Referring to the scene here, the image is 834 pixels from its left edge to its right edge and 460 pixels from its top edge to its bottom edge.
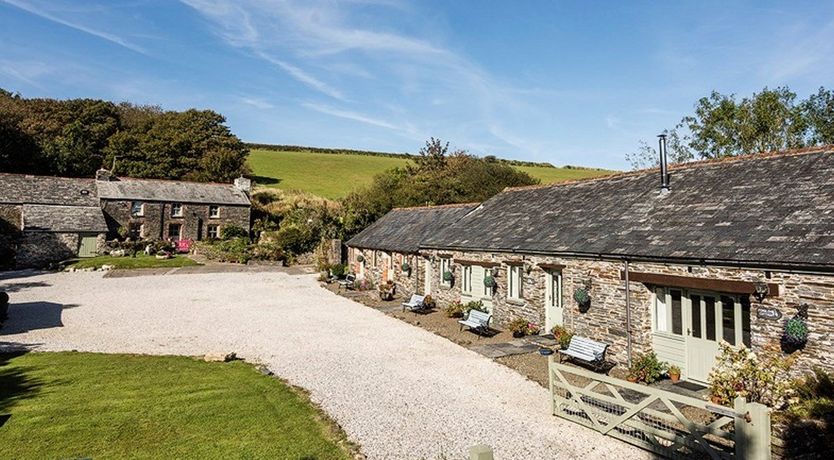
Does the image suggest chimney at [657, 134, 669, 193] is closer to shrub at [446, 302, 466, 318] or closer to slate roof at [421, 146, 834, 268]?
slate roof at [421, 146, 834, 268]

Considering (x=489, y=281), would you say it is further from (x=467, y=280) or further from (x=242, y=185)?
(x=242, y=185)

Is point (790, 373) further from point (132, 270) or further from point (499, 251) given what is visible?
point (132, 270)

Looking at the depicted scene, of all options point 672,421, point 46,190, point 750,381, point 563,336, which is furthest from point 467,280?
point 46,190

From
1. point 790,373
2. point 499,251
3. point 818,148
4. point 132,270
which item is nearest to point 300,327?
point 499,251

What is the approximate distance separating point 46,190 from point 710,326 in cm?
4998

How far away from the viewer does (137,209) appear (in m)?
44.5

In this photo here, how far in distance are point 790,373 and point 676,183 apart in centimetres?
712

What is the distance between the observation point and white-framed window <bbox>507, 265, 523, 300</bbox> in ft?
56.2

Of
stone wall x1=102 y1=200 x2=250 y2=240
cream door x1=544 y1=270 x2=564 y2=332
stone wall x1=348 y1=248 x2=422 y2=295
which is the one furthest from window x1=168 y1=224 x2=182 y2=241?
cream door x1=544 y1=270 x2=564 y2=332

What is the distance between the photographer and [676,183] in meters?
14.9

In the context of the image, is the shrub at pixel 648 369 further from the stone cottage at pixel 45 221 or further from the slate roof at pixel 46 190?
the slate roof at pixel 46 190

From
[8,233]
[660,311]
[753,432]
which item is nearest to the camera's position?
[753,432]

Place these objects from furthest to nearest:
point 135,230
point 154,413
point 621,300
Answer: point 135,230
point 621,300
point 154,413

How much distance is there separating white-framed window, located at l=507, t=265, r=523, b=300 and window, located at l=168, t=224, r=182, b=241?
39.5m
